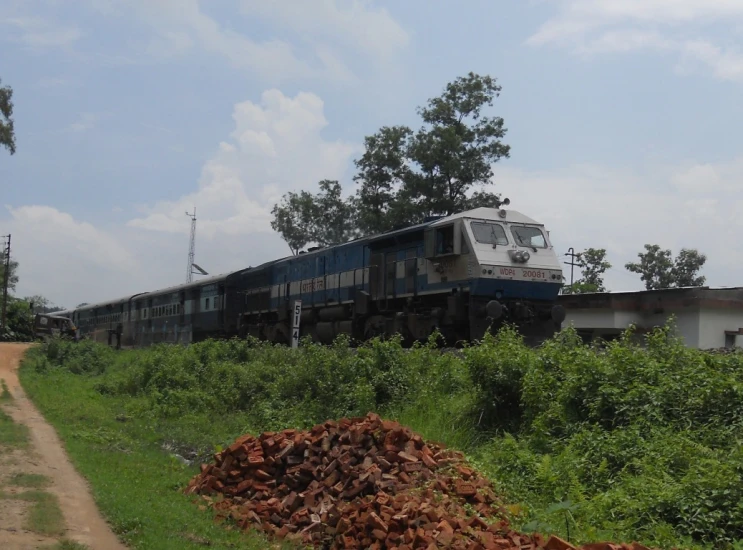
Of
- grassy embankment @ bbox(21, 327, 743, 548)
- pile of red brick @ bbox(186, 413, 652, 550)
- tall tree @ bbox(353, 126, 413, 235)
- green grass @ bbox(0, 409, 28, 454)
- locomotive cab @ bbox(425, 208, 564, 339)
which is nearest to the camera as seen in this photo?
pile of red brick @ bbox(186, 413, 652, 550)

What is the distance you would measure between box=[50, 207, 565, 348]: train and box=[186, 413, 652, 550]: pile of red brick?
21.7 feet

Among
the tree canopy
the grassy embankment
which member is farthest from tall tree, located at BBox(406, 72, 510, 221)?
the grassy embankment

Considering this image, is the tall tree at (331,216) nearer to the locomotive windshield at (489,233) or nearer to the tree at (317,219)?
the tree at (317,219)

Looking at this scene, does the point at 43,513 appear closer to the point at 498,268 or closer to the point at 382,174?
the point at 498,268

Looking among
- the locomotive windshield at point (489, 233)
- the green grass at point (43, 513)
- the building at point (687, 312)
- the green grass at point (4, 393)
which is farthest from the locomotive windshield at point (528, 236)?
the green grass at point (43, 513)

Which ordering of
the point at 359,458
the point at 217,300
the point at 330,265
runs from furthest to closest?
the point at 217,300 < the point at 330,265 < the point at 359,458

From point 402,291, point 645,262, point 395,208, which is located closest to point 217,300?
point 395,208

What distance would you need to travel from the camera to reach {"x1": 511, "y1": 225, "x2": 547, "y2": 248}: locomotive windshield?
18.8 meters

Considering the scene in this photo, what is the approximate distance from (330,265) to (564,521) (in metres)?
17.7

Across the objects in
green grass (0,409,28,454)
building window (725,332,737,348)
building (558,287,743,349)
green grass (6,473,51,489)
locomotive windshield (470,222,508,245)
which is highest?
locomotive windshield (470,222,508,245)

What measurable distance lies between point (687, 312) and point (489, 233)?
659cm

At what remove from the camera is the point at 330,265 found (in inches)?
948

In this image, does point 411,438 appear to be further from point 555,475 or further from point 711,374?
point 711,374

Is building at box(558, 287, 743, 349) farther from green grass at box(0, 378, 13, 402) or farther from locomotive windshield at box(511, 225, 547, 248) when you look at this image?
green grass at box(0, 378, 13, 402)
